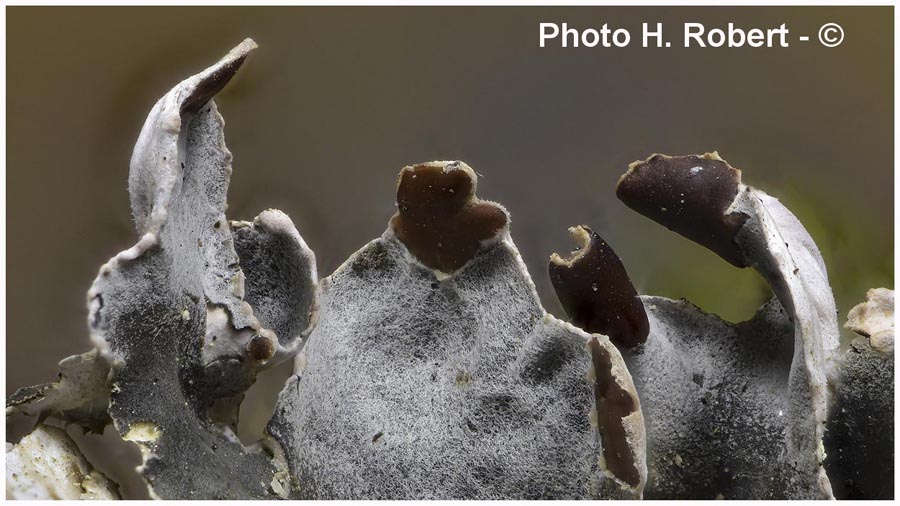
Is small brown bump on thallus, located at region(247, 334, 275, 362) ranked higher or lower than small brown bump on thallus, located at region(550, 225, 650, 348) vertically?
higher

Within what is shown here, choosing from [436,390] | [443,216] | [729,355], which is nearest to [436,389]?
[436,390]

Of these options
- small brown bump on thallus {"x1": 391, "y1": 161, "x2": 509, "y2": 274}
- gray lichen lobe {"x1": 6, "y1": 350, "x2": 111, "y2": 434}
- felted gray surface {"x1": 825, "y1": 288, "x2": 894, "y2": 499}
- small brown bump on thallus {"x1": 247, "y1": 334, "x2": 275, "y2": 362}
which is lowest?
felted gray surface {"x1": 825, "y1": 288, "x2": 894, "y2": 499}

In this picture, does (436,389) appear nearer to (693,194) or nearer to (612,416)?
(612,416)

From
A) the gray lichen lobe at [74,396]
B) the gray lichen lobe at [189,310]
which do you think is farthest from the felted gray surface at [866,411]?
the gray lichen lobe at [74,396]

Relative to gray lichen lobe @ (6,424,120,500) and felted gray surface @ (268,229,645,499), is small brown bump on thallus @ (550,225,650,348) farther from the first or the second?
gray lichen lobe @ (6,424,120,500)

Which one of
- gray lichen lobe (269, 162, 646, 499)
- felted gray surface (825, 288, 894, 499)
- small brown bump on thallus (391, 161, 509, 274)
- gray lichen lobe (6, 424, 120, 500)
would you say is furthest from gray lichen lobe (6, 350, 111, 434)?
felted gray surface (825, 288, 894, 499)

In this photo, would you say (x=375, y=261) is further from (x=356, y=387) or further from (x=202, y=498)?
(x=202, y=498)
